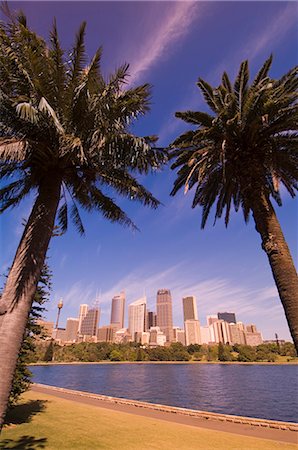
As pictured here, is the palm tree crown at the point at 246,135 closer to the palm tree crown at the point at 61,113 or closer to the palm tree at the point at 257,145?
the palm tree at the point at 257,145

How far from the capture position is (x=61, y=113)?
8.30m

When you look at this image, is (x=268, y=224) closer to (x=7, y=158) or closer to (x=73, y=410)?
(x=7, y=158)

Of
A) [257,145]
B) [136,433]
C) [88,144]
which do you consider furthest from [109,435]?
[257,145]

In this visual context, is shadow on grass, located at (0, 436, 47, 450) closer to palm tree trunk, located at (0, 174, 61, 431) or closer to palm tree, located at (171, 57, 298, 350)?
palm tree trunk, located at (0, 174, 61, 431)

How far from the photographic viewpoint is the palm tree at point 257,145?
8578 millimetres

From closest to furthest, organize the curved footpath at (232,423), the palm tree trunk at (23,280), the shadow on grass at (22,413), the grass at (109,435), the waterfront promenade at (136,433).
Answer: the palm tree trunk at (23,280) < the grass at (109,435) < the waterfront promenade at (136,433) < the curved footpath at (232,423) < the shadow on grass at (22,413)

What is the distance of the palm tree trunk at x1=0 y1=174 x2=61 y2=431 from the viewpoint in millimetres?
6141

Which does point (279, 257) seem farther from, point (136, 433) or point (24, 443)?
point (24, 443)

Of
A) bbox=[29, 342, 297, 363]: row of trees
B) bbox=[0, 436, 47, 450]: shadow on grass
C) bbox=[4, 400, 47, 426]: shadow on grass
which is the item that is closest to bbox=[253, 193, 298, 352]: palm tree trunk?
bbox=[0, 436, 47, 450]: shadow on grass

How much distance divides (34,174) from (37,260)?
9.55 feet

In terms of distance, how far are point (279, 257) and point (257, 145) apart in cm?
417

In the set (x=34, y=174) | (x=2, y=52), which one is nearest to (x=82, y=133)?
(x=34, y=174)

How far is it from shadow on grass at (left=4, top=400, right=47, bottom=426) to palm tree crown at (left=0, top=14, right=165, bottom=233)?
11.5 m

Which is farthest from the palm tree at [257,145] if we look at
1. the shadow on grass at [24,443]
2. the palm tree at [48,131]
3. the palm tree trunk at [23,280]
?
the shadow on grass at [24,443]
